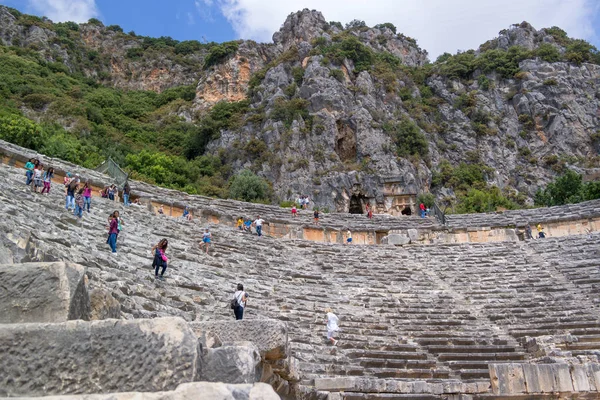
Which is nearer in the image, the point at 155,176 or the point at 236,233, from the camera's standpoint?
the point at 236,233

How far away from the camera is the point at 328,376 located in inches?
323

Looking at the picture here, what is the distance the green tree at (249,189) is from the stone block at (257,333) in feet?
98.3

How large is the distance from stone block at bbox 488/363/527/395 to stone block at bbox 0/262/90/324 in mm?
6821

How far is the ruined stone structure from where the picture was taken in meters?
2.67

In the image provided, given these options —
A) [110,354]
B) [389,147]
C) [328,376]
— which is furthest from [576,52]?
[110,354]

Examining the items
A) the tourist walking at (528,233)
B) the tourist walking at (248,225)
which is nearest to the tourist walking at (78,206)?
the tourist walking at (248,225)

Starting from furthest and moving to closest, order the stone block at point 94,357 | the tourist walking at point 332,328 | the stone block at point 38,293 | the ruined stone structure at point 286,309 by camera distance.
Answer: the tourist walking at point 332,328, the stone block at point 38,293, the ruined stone structure at point 286,309, the stone block at point 94,357

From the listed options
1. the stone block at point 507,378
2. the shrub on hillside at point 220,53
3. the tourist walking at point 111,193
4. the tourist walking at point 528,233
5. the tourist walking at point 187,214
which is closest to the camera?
the stone block at point 507,378

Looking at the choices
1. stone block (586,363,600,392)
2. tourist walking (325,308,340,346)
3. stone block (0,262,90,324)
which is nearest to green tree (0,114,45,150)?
tourist walking (325,308,340,346)

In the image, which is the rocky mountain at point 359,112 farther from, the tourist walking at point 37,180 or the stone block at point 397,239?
the tourist walking at point 37,180

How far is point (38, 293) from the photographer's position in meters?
2.89

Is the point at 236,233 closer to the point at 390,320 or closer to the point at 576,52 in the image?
the point at 390,320

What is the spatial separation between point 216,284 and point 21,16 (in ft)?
182

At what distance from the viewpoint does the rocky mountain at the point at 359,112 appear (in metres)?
40.4
